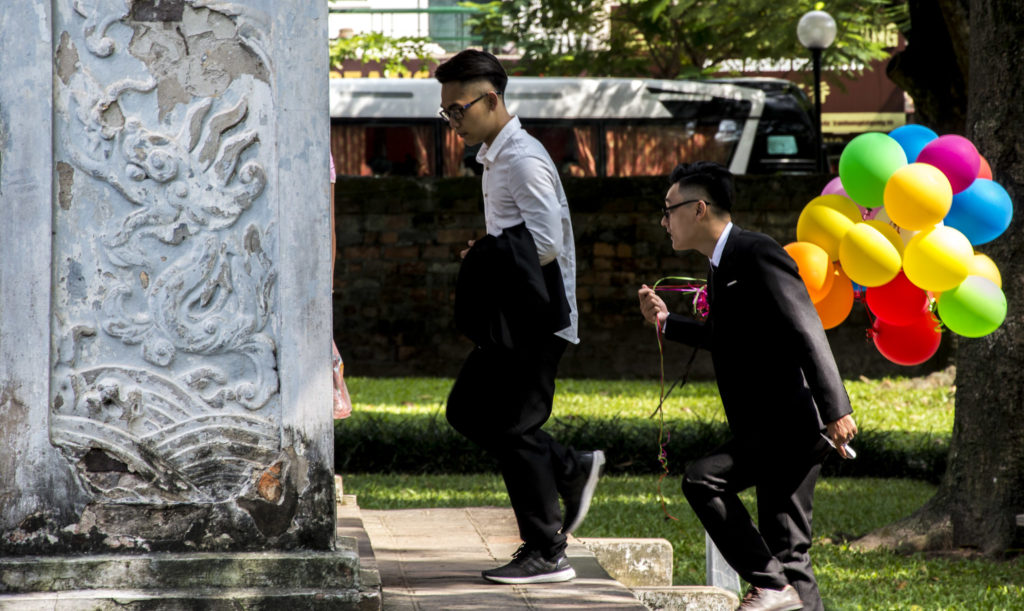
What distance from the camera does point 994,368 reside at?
17.3ft

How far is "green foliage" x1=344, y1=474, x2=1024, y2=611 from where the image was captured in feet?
15.7

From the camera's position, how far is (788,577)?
3584 mm

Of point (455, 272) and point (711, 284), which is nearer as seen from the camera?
point (711, 284)

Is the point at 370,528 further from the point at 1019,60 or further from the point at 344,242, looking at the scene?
the point at 344,242

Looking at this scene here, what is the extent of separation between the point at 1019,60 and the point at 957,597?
2.46 metres

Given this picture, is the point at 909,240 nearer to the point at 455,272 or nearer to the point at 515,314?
the point at 515,314

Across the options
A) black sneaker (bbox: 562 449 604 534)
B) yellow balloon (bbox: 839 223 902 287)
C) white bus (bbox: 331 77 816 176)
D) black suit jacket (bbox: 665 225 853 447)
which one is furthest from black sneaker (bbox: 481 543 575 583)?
white bus (bbox: 331 77 816 176)

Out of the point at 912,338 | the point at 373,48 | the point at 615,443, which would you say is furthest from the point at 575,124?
the point at 912,338

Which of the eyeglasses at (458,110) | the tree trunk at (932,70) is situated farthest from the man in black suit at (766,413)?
the tree trunk at (932,70)

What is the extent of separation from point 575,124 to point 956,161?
41.3 ft

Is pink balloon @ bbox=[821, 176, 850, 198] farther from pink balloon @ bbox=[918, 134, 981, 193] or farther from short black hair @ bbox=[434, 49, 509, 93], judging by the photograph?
short black hair @ bbox=[434, 49, 509, 93]

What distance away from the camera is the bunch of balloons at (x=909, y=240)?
3863mm

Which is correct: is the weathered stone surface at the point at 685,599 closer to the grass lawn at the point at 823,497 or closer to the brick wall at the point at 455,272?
the grass lawn at the point at 823,497

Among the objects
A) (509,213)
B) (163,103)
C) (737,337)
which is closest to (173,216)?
(163,103)
